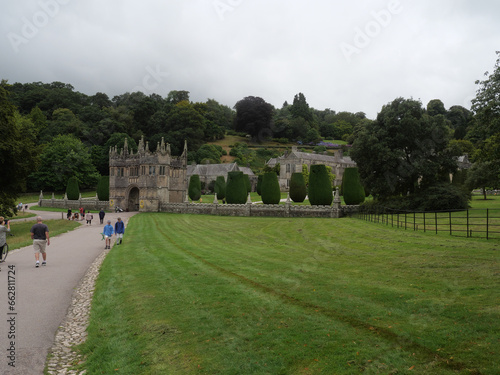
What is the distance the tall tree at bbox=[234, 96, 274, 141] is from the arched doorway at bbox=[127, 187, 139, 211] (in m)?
85.6

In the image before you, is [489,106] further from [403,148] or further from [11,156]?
[11,156]

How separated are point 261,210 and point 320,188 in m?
7.49

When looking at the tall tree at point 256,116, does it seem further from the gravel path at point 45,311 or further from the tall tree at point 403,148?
the gravel path at point 45,311

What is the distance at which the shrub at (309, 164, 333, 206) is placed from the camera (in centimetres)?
4434

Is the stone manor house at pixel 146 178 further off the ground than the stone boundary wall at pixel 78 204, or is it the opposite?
the stone manor house at pixel 146 178

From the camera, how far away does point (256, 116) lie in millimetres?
141000

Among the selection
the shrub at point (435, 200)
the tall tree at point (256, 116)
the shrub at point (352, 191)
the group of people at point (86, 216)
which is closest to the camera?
the shrub at point (435, 200)

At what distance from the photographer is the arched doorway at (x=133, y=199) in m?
58.8

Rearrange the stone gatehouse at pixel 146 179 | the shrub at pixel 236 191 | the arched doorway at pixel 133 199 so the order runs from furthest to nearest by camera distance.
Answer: the arched doorway at pixel 133 199, the stone gatehouse at pixel 146 179, the shrub at pixel 236 191

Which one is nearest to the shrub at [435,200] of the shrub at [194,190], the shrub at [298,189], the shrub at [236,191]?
the shrub at [298,189]

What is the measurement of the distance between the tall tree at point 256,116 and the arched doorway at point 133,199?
8565cm

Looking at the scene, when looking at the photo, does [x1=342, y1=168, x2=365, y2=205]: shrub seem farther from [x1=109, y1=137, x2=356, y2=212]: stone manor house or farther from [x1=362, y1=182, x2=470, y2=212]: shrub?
[x1=109, y1=137, x2=356, y2=212]: stone manor house

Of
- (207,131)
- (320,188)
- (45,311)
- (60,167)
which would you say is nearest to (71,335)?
(45,311)

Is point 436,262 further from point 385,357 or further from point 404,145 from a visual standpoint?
point 404,145
